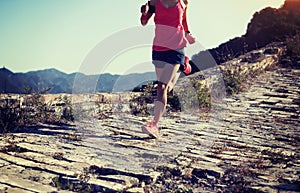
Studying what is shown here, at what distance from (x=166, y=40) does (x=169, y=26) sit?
189 millimetres

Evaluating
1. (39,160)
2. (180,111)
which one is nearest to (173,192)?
(39,160)

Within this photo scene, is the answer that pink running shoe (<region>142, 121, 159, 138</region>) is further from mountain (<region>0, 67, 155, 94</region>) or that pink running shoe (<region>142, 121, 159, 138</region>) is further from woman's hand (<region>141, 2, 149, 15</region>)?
mountain (<region>0, 67, 155, 94</region>)

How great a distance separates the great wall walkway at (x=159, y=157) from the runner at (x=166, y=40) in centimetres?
59

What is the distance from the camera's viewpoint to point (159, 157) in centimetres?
374

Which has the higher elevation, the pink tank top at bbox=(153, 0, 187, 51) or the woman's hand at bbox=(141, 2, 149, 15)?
the woman's hand at bbox=(141, 2, 149, 15)

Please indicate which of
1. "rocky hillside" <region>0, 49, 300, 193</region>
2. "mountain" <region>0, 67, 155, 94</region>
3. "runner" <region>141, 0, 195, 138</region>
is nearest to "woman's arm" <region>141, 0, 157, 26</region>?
"runner" <region>141, 0, 195, 138</region>

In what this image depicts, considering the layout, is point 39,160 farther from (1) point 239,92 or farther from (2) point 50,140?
(1) point 239,92

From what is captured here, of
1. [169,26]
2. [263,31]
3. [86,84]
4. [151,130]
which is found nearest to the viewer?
[169,26]

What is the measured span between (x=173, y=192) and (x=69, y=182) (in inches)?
39.0

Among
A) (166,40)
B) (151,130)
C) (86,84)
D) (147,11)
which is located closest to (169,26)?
(166,40)

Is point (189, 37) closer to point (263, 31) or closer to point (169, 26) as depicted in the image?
point (169, 26)

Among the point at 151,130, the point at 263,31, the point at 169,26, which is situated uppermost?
the point at 263,31

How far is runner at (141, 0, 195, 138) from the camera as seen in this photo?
4.23 metres

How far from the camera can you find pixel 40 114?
5160mm
